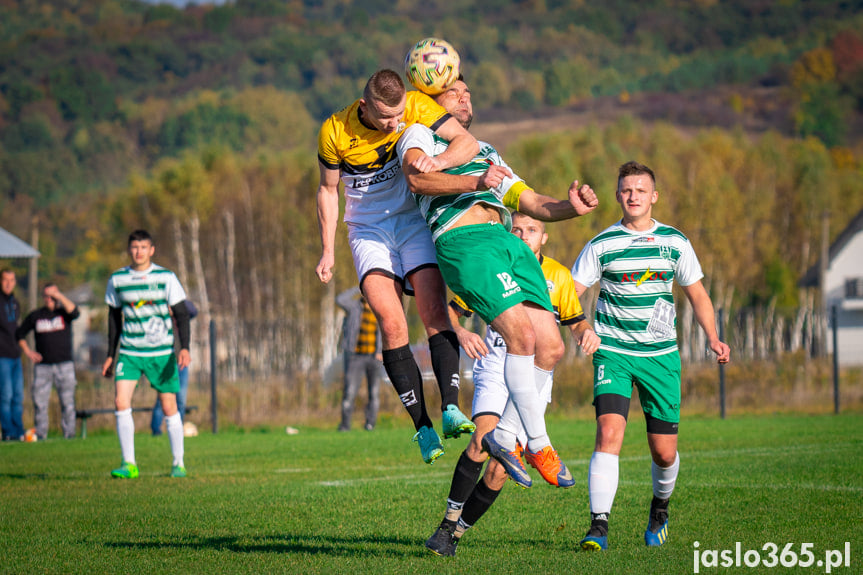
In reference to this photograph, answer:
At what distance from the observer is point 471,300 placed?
20.9ft

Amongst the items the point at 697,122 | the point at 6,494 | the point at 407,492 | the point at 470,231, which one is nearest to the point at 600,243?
the point at 470,231

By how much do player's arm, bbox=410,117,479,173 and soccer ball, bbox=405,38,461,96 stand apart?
398mm

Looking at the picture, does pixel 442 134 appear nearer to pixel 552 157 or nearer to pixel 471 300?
pixel 471 300

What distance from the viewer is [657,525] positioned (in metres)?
7.05

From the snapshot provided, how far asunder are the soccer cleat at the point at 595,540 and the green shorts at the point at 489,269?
1.42 meters

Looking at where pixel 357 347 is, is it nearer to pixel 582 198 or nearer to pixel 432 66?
pixel 432 66

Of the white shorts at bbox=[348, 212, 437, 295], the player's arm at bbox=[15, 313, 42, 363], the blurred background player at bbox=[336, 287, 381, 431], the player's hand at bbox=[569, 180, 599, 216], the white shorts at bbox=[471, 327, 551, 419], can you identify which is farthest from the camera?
the blurred background player at bbox=[336, 287, 381, 431]

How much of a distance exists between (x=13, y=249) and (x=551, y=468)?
17855 millimetres

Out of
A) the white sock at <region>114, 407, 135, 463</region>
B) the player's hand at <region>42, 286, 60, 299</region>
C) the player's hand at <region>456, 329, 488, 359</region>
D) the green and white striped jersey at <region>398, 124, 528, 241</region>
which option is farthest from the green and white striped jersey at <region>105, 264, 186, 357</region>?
the player's hand at <region>42, 286, 60, 299</region>

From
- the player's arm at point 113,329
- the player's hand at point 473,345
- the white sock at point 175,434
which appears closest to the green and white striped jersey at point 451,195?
the player's hand at point 473,345

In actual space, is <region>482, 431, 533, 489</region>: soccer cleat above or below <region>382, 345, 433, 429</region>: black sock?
below

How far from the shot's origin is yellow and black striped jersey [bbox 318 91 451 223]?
700 cm

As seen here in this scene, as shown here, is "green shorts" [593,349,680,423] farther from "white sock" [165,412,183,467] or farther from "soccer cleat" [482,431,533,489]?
"white sock" [165,412,183,467]

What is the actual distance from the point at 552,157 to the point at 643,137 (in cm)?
2730
